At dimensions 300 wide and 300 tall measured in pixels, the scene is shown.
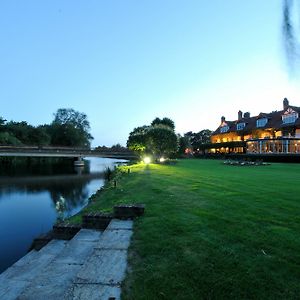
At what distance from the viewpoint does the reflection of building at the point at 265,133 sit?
202 feet

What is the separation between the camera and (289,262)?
5699 mm

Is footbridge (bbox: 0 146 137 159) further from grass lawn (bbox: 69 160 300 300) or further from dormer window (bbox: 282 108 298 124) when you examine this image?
grass lawn (bbox: 69 160 300 300)

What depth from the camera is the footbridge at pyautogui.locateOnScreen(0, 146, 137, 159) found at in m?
62.5

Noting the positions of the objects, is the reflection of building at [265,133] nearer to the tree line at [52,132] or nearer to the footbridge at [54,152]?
the footbridge at [54,152]

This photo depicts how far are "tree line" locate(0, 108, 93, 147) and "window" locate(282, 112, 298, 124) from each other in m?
69.5

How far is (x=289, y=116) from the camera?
68000mm

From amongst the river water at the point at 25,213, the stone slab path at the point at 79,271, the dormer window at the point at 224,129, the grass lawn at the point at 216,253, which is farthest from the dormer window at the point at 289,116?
the stone slab path at the point at 79,271

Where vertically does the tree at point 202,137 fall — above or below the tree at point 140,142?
above

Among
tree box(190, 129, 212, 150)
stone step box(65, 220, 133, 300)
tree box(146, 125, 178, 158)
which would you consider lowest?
stone step box(65, 220, 133, 300)

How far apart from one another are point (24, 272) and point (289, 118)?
231ft

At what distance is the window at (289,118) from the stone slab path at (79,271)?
66.8m

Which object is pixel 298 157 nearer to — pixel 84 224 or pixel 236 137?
pixel 236 137

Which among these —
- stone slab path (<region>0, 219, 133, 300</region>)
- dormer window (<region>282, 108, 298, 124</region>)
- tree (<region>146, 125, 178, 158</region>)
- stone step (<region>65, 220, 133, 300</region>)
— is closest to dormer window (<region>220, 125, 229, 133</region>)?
dormer window (<region>282, 108, 298, 124</region>)

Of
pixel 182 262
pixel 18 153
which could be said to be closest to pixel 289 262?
pixel 182 262
